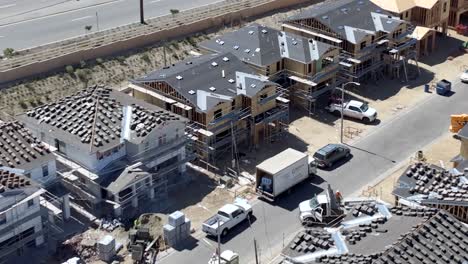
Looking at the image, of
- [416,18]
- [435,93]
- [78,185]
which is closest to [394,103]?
[435,93]

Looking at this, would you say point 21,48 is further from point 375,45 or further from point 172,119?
point 375,45

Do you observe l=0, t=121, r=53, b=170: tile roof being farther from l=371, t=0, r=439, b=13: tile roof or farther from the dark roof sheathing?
l=371, t=0, r=439, b=13: tile roof

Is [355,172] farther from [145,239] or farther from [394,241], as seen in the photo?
[394,241]

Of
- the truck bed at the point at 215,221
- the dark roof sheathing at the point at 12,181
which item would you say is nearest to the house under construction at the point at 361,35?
the truck bed at the point at 215,221

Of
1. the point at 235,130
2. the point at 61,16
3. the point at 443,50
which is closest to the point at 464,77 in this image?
the point at 443,50

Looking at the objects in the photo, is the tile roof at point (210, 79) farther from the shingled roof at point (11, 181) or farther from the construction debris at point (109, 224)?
the shingled roof at point (11, 181)

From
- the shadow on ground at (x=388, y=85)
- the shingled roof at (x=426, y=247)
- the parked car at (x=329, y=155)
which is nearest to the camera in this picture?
the shingled roof at (x=426, y=247)

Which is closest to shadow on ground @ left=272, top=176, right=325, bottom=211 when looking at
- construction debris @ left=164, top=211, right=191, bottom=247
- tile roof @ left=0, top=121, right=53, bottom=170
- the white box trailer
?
the white box trailer
